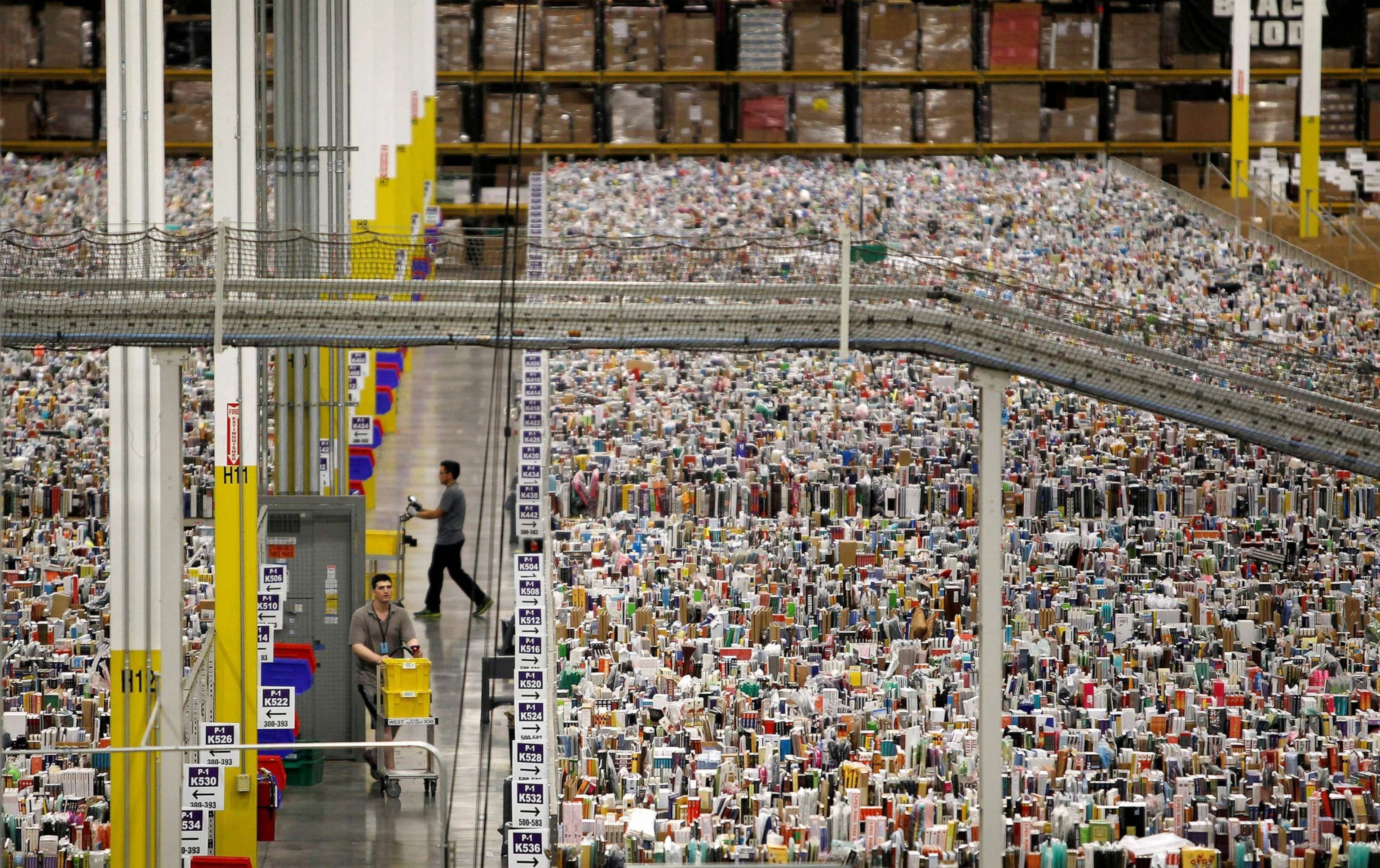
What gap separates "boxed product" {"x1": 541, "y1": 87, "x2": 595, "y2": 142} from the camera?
104 feet

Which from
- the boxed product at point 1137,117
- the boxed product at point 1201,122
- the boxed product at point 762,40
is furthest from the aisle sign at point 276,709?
the boxed product at point 1201,122

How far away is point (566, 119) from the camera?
3175cm

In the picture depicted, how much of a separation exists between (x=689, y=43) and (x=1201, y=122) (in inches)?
336

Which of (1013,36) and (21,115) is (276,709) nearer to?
(1013,36)

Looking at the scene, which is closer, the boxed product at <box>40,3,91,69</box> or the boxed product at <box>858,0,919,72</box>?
the boxed product at <box>858,0,919,72</box>

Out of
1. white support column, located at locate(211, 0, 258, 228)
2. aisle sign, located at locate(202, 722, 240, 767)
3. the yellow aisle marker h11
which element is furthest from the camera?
the yellow aisle marker h11

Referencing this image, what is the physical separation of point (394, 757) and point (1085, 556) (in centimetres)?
466

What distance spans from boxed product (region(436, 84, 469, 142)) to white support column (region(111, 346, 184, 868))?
76.1 ft

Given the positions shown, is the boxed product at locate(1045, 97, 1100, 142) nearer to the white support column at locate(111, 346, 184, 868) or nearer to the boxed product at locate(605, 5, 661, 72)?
the boxed product at locate(605, 5, 661, 72)

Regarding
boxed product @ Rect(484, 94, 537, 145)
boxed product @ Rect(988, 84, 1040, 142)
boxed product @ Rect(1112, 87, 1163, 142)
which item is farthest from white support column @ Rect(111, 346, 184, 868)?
boxed product @ Rect(1112, 87, 1163, 142)

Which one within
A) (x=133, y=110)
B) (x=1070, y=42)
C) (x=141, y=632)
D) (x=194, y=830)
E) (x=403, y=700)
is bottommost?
(x=194, y=830)

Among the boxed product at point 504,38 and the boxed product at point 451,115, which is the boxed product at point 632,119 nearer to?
the boxed product at point 504,38

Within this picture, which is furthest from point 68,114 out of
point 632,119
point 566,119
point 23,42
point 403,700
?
point 403,700

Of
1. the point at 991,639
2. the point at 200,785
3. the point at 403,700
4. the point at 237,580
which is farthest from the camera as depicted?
the point at 403,700
